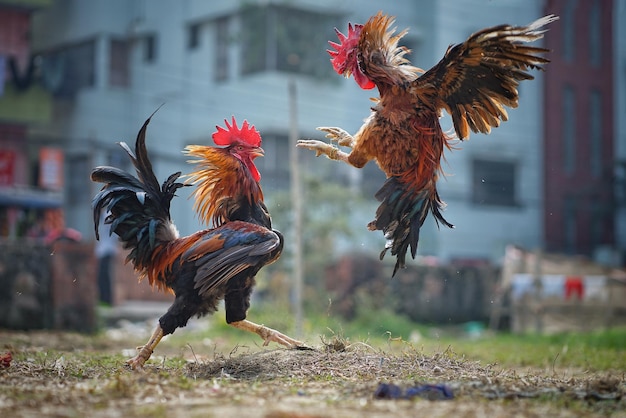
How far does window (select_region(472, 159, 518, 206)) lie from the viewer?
29.2m

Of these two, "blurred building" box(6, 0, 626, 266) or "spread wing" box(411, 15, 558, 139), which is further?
"blurred building" box(6, 0, 626, 266)

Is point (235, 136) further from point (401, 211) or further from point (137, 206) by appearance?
point (401, 211)

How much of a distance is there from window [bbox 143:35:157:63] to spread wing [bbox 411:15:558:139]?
20667 millimetres

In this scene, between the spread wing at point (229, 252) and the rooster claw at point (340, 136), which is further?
the rooster claw at point (340, 136)

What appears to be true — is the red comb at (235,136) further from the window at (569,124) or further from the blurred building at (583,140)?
the window at (569,124)

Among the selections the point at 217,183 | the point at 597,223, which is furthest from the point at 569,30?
the point at 217,183

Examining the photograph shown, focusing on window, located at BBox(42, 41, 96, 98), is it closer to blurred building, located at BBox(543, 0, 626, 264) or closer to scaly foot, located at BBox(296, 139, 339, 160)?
blurred building, located at BBox(543, 0, 626, 264)

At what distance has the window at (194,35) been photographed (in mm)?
27062

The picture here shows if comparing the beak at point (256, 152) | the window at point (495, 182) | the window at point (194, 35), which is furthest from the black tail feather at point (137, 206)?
the window at point (495, 182)

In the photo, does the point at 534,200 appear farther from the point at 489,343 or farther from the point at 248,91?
the point at 489,343

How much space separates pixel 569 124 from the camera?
96.8 ft

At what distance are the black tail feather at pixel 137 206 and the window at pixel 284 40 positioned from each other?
59.6 feet

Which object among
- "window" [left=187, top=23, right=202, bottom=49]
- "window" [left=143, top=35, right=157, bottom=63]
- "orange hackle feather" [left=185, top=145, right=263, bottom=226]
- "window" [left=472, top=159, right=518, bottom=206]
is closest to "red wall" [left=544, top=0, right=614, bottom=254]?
"window" [left=472, top=159, right=518, bottom=206]

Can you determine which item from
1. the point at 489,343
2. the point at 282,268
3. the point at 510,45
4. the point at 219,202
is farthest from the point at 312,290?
the point at 510,45
